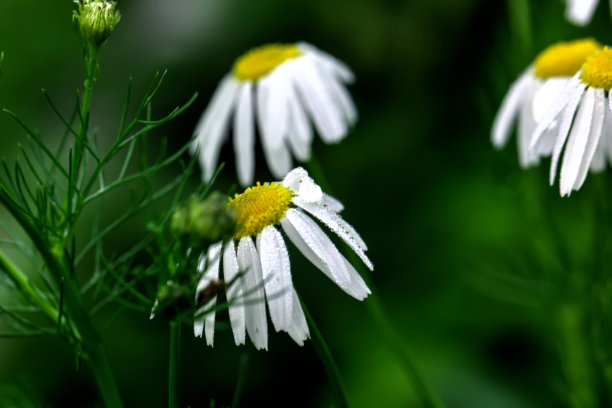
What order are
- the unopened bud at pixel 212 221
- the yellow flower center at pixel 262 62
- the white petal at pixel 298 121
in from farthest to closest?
the yellow flower center at pixel 262 62, the white petal at pixel 298 121, the unopened bud at pixel 212 221

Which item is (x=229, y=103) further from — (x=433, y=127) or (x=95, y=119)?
(x=95, y=119)

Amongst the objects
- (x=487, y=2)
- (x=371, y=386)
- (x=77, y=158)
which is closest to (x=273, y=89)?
(x=77, y=158)

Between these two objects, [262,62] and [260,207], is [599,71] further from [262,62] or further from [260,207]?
[262,62]

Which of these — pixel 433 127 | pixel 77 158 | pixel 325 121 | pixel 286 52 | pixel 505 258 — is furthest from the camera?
pixel 433 127

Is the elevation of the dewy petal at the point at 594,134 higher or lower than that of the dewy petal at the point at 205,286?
higher

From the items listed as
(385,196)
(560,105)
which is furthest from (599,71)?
(385,196)

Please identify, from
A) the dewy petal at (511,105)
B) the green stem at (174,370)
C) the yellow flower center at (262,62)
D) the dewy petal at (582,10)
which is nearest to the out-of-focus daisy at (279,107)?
the yellow flower center at (262,62)

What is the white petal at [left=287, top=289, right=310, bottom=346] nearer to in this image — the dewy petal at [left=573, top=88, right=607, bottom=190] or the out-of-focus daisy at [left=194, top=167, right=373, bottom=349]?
the out-of-focus daisy at [left=194, top=167, right=373, bottom=349]

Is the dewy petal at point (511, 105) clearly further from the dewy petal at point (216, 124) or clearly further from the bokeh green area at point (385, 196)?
the dewy petal at point (216, 124)
